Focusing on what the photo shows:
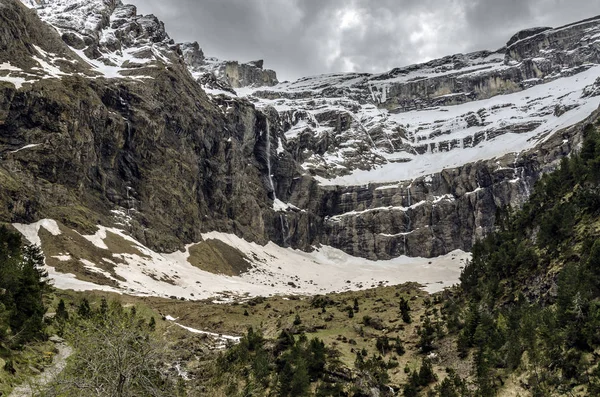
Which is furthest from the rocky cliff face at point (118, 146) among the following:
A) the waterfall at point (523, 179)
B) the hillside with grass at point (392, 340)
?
the waterfall at point (523, 179)

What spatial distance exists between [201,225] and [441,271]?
8008 centimetres

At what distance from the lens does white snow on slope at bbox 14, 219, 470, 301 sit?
84.5m

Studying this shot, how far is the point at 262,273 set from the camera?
131 metres

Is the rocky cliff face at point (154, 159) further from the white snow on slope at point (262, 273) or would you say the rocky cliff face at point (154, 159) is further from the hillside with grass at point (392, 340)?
the hillside with grass at point (392, 340)

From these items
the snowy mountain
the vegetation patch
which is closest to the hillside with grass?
the snowy mountain

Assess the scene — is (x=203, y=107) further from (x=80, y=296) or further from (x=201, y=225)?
(x=80, y=296)

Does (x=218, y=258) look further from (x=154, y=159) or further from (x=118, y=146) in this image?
(x=118, y=146)

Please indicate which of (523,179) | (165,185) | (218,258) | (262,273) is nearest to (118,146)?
(165,185)

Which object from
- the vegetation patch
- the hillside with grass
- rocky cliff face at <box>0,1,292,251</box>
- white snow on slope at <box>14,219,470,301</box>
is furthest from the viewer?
the vegetation patch

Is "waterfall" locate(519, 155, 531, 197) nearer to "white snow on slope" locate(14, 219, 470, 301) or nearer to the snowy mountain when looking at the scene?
the snowy mountain

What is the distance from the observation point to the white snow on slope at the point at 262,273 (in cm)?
8450

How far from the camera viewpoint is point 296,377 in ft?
88.6

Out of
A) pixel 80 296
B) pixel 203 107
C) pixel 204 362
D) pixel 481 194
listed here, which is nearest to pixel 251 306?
pixel 80 296

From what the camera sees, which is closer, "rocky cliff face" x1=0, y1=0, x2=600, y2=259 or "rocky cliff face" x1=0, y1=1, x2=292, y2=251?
"rocky cliff face" x1=0, y1=1, x2=292, y2=251
